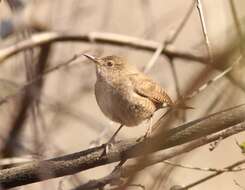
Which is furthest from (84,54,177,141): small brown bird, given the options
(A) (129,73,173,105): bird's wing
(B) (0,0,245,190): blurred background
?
(B) (0,0,245,190): blurred background

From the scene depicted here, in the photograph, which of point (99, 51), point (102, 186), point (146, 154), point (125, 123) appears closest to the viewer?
point (146, 154)

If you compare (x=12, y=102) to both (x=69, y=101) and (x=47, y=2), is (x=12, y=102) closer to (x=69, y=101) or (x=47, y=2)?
(x=69, y=101)

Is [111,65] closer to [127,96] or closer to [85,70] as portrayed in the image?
[127,96]

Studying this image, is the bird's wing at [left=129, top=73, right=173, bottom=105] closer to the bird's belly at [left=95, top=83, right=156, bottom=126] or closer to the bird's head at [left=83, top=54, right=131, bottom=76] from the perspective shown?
the bird's belly at [left=95, top=83, right=156, bottom=126]

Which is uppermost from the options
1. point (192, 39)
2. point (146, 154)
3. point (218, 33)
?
point (192, 39)

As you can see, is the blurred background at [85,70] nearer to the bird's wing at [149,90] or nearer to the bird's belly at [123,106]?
the bird's wing at [149,90]

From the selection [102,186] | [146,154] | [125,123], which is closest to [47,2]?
[125,123]
